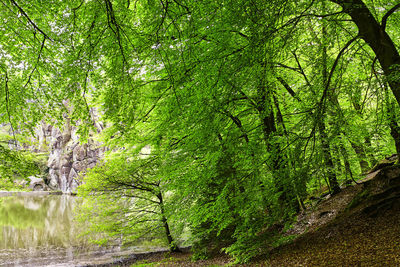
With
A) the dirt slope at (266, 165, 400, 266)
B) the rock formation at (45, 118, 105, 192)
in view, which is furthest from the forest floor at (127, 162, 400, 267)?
the rock formation at (45, 118, 105, 192)

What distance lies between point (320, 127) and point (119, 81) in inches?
154

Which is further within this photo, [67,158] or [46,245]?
[67,158]

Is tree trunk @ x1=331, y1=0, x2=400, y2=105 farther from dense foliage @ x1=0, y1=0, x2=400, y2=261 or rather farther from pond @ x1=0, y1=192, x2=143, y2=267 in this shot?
pond @ x1=0, y1=192, x2=143, y2=267

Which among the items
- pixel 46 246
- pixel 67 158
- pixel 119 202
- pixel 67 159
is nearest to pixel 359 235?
pixel 119 202

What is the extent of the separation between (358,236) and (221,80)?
4.34 m

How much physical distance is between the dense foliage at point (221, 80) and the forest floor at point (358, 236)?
0.78m

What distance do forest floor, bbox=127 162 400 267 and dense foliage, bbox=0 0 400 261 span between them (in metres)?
0.78

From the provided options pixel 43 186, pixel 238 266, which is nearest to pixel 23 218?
pixel 238 266

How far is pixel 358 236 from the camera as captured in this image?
17.9 ft

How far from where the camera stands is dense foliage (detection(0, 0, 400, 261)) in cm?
436

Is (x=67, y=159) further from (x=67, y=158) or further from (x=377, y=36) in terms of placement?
(x=377, y=36)

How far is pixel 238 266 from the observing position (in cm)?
678

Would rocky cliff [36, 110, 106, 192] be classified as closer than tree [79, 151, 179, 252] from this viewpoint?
No

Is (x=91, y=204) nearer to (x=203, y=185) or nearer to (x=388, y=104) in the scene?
(x=203, y=185)
